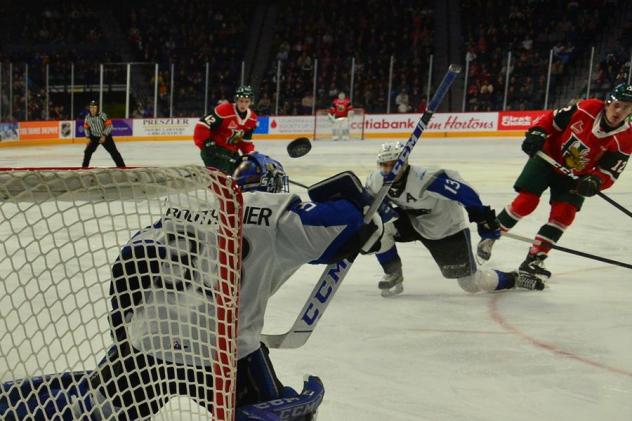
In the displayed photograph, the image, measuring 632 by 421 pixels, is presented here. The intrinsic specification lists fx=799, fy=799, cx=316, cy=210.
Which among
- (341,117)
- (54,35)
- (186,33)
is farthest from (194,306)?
(54,35)

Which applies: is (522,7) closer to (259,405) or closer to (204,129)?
(204,129)

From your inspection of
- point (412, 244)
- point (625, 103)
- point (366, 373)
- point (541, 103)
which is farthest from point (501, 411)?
point (541, 103)

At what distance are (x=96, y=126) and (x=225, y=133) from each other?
3681 millimetres

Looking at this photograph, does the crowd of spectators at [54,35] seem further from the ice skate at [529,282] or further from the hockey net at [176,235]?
the hockey net at [176,235]

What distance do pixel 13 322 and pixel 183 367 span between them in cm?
160

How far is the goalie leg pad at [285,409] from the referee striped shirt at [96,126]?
362 inches

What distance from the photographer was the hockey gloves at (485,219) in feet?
13.2

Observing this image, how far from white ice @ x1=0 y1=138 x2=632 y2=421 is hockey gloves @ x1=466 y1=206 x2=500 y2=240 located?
0.38 metres

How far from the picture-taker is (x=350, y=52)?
1906 centimetres

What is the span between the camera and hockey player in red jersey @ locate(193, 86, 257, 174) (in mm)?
7539

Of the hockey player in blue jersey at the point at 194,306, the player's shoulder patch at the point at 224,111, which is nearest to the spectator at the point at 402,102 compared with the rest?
the player's shoulder patch at the point at 224,111

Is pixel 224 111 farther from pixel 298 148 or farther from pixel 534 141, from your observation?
pixel 534 141

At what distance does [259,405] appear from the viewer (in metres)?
1.92

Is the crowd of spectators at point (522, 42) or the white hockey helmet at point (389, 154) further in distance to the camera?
the crowd of spectators at point (522, 42)
